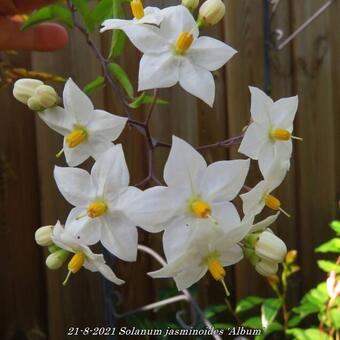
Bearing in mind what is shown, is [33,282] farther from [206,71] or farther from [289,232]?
[206,71]

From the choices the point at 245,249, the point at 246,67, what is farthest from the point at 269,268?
the point at 246,67

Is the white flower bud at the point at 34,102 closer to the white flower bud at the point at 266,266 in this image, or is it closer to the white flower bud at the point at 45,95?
the white flower bud at the point at 45,95

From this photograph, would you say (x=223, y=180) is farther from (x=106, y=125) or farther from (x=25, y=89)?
(x=25, y=89)

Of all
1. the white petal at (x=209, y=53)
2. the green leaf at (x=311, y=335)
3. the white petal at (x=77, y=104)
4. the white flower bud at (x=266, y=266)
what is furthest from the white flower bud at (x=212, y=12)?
the green leaf at (x=311, y=335)

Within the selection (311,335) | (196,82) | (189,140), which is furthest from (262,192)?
(189,140)

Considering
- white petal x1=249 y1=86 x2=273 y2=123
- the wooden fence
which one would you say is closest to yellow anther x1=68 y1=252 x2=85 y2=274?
white petal x1=249 y1=86 x2=273 y2=123

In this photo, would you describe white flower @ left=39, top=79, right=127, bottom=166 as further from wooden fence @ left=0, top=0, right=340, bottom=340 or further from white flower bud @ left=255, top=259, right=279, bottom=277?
wooden fence @ left=0, top=0, right=340, bottom=340
